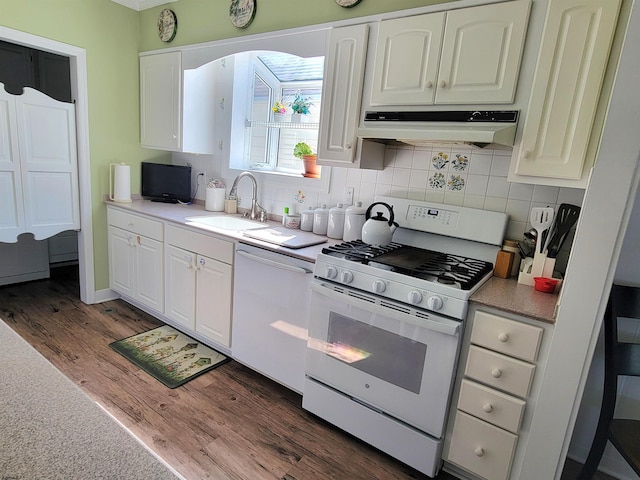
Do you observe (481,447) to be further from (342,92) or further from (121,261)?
(121,261)

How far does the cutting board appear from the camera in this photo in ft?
7.20

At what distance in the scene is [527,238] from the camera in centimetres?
189

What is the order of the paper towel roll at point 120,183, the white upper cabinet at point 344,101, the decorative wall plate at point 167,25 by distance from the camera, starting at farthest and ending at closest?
the paper towel roll at point 120,183
the decorative wall plate at point 167,25
the white upper cabinet at point 344,101

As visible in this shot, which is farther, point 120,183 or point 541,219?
point 120,183

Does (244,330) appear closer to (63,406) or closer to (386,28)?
(63,406)

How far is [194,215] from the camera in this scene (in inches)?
114

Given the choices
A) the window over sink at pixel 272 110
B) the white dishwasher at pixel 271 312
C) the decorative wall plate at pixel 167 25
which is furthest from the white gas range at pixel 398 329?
the decorative wall plate at pixel 167 25

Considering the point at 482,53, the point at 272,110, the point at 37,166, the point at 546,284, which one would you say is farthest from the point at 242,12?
the point at 546,284

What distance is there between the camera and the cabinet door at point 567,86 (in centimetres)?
147

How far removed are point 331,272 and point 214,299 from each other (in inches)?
40.7

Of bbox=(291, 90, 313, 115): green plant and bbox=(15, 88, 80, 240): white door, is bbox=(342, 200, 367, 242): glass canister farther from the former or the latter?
bbox=(15, 88, 80, 240): white door

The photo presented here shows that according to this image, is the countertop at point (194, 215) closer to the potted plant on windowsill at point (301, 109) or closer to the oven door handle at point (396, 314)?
the oven door handle at point (396, 314)

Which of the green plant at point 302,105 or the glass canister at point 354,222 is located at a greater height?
the green plant at point 302,105

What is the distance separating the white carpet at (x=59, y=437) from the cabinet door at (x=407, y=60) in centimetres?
181
